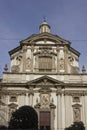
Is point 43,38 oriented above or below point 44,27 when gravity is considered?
below

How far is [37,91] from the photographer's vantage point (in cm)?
3341

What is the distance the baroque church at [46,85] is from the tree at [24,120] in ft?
24.8

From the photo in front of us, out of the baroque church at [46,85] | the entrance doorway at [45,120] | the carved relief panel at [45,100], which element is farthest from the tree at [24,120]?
the carved relief panel at [45,100]

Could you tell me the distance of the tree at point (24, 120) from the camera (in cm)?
2386

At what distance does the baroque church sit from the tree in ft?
24.8

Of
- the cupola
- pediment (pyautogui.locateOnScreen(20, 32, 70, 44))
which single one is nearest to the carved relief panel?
pediment (pyautogui.locateOnScreen(20, 32, 70, 44))

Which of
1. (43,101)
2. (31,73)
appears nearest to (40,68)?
(31,73)

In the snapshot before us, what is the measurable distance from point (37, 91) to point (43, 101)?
1.33 m

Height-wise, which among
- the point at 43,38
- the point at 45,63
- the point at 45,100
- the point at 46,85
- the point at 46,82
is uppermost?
the point at 43,38

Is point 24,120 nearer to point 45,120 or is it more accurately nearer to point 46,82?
point 45,120

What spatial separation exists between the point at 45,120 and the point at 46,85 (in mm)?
3907

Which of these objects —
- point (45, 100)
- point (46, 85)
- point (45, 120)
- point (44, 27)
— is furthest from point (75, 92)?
point (44, 27)

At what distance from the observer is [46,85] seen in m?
33.6

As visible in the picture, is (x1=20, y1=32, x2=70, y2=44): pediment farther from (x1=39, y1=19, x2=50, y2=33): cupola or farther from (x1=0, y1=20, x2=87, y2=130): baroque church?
(x1=39, y1=19, x2=50, y2=33): cupola
